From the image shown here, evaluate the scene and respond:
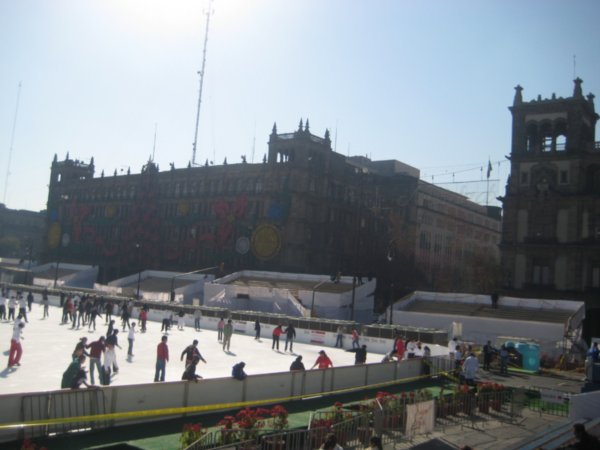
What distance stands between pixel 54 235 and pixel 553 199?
269 feet

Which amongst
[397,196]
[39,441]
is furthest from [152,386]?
[397,196]

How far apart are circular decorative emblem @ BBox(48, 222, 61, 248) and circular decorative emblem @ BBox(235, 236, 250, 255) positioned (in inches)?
1682

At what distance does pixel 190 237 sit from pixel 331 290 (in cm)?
3216

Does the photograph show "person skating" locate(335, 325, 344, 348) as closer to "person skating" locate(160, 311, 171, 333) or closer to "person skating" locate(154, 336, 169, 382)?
"person skating" locate(160, 311, 171, 333)

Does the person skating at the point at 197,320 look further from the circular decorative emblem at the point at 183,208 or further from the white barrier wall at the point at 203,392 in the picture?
the circular decorative emblem at the point at 183,208


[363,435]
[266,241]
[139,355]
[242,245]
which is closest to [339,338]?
[139,355]

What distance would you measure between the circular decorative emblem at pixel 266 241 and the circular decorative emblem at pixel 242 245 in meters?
1.26

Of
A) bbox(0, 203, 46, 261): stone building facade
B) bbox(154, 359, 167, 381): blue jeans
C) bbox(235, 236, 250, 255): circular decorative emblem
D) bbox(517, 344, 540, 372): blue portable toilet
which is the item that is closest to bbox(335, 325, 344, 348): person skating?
bbox(517, 344, 540, 372): blue portable toilet

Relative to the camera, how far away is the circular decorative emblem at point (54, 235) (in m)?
103

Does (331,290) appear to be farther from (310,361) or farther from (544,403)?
(544,403)

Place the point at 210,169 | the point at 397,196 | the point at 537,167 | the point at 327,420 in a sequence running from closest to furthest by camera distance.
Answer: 1. the point at 327,420
2. the point at 537,167
3. the point at 210,169
4. the point at 397,196

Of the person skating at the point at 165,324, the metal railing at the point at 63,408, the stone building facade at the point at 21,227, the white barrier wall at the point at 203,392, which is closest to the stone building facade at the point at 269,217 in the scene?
the person skating at the point at 165,324

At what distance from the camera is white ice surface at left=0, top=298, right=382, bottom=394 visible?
66.7ft

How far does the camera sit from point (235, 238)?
76.4 metres
